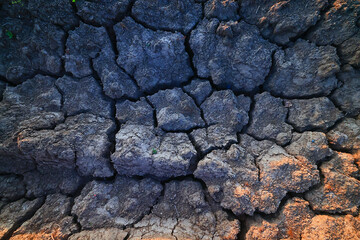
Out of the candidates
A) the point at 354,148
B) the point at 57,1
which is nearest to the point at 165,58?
the point at 57,1

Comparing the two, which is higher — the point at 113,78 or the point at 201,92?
the point at 113,78

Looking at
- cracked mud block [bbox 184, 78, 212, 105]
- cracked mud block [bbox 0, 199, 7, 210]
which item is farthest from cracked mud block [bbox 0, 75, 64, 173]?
cracked mud block [bbox 184, 78, 212, 105]

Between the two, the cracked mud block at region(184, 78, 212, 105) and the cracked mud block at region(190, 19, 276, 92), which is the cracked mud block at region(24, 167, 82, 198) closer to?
the cracked mud block at region(184, 78, 212, 105)

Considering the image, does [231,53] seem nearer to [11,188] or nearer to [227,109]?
[227,109]

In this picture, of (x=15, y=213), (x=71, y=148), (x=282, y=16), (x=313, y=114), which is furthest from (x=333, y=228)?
(x=15, y=213)

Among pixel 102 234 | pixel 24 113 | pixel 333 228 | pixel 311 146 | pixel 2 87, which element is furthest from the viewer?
pixel 2 87

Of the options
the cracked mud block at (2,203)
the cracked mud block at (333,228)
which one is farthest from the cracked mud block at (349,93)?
the cracked mud block at (2,203)
